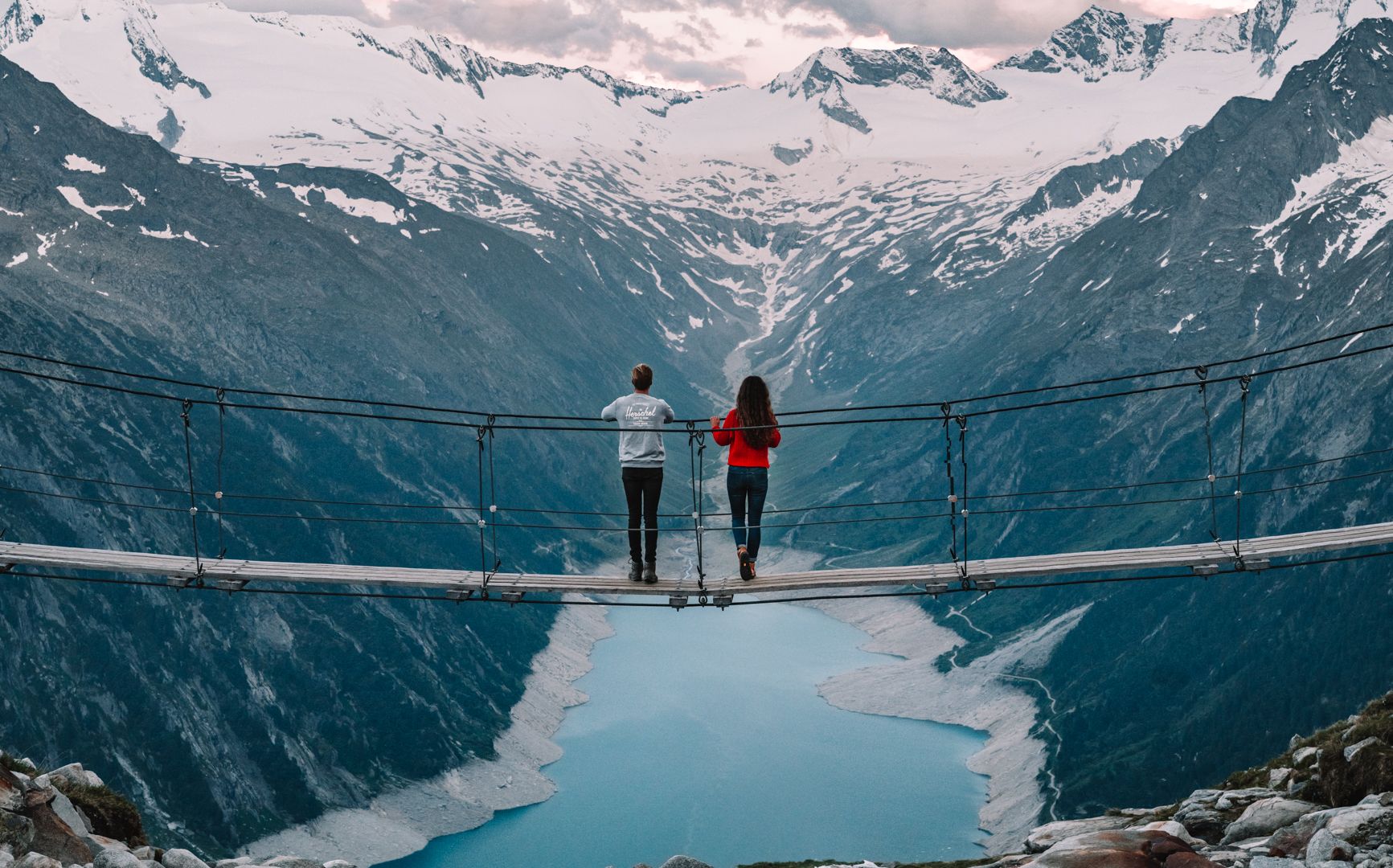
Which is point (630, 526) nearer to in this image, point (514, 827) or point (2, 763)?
point (2, 763)

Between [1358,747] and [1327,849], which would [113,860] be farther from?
[1358,747]


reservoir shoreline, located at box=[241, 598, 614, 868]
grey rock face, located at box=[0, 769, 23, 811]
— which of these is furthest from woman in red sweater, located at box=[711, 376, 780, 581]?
reservoir shoreline, located at box=[241, 598, 614, 868]

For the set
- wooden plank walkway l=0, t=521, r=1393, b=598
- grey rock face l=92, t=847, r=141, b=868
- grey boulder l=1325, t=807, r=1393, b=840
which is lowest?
grey boulder l=1325, t=807, r=1393, b=840

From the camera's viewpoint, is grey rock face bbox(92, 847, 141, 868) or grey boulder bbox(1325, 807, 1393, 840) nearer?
grey rock face bbox(92, 847, 141, 868)

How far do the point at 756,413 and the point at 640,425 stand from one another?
1800 millimetres

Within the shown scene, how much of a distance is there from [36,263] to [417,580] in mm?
178825

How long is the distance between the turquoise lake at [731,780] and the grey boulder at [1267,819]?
104409 mm

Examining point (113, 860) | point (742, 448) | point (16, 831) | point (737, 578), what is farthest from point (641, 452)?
point (16, 831)

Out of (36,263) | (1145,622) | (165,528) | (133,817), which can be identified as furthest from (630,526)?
(36,263)

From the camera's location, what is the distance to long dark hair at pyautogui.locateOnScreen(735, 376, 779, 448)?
19422 mm

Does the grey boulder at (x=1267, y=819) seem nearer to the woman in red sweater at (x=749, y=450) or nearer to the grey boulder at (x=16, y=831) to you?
the woman in red sweater at (x=749, y=450)

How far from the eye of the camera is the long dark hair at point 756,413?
1942cm

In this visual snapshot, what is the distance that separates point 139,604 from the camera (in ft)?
447

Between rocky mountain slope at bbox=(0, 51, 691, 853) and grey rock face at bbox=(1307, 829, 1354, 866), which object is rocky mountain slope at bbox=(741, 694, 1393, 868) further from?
rocky mountain slope at bbox=(0, 51, 691, 853)
